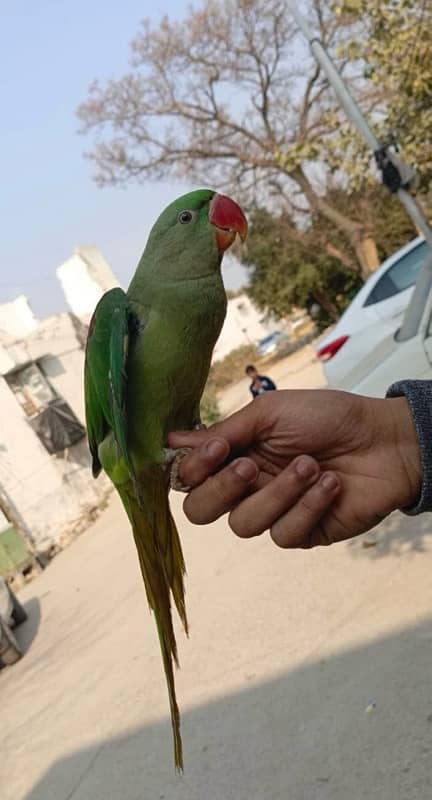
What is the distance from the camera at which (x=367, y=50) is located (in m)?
7.85

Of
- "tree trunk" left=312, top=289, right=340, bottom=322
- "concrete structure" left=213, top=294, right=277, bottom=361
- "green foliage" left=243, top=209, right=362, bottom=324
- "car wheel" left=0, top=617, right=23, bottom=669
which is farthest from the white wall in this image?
"concrete structure" left=213, top=294, right=277, bottom=361

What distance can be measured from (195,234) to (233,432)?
2.00ft

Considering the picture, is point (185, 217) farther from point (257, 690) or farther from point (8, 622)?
point (8, 622)

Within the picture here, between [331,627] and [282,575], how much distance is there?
A: 4.16 feet

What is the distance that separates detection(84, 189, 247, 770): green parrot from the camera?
5.75 feet

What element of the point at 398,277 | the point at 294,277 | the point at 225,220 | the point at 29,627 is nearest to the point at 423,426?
the point at 225,220

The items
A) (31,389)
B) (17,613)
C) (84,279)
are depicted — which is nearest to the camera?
(17,613)

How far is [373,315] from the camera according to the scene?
5.87 metres

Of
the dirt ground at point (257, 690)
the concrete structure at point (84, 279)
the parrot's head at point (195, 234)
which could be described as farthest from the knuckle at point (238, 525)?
the concrete structure at point (84, 279)

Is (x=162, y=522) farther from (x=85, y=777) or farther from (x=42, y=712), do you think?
(x=42, y=712)

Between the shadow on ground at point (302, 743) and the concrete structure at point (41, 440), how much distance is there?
8591 mm

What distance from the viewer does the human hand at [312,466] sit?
1.81 meters

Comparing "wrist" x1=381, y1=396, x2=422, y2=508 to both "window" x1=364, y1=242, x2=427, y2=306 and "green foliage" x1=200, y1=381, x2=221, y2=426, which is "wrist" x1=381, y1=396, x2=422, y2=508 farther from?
"green foliage" x1=200, y1=381, x2=221, y2=426

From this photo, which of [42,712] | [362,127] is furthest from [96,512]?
[362,127]
